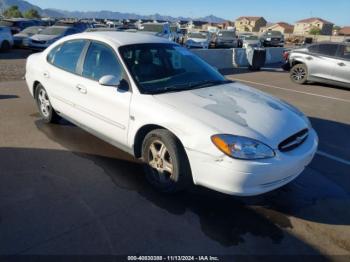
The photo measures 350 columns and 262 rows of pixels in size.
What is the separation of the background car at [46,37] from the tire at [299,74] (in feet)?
36.5

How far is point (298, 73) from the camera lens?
11.7m

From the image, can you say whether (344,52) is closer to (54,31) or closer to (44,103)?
(44,103)

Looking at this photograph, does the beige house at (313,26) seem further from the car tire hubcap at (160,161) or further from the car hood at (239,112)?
the car tire hubcap at (160,161)

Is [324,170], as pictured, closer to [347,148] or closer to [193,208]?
[347,148]

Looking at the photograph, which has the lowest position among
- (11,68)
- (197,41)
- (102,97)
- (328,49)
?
(11,68)

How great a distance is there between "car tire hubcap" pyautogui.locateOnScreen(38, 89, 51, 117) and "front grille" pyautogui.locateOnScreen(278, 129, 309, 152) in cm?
373

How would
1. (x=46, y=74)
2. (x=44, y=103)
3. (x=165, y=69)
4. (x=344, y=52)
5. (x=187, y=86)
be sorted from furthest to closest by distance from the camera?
1. (x=344, y=52)
2. (x=44, y=103)
3. (x=46, y=74)
4. (x=165, y=69)
5. (x=187, y=86)

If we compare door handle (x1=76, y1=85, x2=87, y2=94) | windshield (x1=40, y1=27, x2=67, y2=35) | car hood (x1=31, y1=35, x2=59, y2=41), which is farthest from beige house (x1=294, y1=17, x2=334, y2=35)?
door handle (x1=76, y1=85, x2=87, y2=94)

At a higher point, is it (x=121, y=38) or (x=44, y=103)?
(x=121, y=38)

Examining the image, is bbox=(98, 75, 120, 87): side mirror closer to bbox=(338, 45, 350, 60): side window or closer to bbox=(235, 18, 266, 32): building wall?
bbox=(338, 45, 350, 60): side window

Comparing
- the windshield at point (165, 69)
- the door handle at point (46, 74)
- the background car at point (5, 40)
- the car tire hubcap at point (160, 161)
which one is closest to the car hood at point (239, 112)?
the windshield at point (165, 69)

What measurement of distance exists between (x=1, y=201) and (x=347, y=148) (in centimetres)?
493

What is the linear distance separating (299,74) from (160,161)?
959cm

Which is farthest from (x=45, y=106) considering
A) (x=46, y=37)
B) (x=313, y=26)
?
(x=313, y=26)
